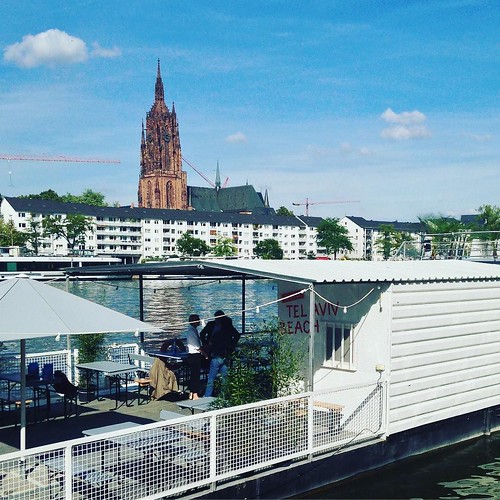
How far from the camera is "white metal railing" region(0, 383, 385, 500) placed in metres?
7.65

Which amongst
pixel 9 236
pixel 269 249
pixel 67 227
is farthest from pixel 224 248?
pixel 9 236

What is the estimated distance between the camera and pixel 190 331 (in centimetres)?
1484

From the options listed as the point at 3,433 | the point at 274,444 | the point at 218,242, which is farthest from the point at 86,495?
the point at 218,242

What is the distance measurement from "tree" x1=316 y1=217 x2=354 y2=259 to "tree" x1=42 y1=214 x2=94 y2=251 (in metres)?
68.6

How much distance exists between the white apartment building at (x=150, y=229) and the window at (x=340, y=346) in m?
135

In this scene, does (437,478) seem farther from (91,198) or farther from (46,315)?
(91,198)

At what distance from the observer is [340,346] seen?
12547 mm

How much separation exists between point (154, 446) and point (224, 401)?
234 centimetres

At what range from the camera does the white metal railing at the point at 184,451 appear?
25.1 feet

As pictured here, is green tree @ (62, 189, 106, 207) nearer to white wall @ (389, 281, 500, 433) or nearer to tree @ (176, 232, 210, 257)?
tree @ (176, 232, 210, 257)

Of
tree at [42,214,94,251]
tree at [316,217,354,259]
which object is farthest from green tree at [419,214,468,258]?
tree at [316,217,354,259]

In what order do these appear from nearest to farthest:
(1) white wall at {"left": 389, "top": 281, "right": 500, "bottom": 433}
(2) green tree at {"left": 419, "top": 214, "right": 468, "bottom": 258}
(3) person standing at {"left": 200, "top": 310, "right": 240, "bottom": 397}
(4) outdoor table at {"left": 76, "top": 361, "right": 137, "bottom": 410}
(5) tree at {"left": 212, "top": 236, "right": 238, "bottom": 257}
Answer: (1) white wall at {"left": 389, "top": 281, "right": 500, "bottom": 433}, (3) person standing at {"left": 200, "top": 310, "right": 240, "bottom": 397}, (4) outdoor table at {"left": 76, "top": 361, "right": 137, "bottom": 410}, (2) green tree at {"left": 419, "top": 214, "right": 468, "bottom": 258}, (5) tree at {"left": 212, "top": 236, "right": 238, "bottom": 257}

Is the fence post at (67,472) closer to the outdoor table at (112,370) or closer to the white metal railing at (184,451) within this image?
the white metal railing at (184,451)

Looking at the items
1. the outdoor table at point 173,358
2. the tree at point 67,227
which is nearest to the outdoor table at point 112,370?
the outdoor table at point 173,358
